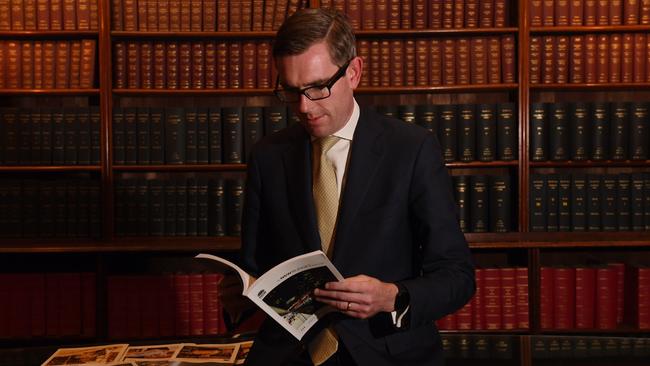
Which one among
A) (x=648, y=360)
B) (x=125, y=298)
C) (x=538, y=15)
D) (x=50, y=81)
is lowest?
Answer: (x=125, y=298)

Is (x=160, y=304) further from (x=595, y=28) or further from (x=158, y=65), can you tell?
(x=595, y=28)

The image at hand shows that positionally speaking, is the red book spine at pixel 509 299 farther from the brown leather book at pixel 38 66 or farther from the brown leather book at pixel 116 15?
the brown leather book at pixel 38 66

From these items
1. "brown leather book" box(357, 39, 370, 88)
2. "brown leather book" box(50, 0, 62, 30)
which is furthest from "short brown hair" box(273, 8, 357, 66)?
"brown leather book" box(50, 0, 62, 30)

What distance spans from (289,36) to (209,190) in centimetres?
222

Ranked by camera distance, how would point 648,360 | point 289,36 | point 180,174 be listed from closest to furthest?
1. point 289,36
2. point 648,360
3. point 180,174

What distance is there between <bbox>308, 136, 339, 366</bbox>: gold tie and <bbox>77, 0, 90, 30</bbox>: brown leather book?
7.57ft

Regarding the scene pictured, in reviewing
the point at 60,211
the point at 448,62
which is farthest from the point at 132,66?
the point at 448,62

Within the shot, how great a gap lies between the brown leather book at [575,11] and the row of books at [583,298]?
119 centimetres

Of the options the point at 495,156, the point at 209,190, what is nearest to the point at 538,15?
the point at 495,156

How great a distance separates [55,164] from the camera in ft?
12.0

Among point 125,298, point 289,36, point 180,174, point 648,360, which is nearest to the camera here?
point 289,36

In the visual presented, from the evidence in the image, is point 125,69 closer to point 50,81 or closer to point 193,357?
point 50,81

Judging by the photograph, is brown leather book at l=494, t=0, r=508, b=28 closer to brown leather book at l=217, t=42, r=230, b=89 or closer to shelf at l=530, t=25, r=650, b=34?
shelf at l=530, t=25, r=650, b=34

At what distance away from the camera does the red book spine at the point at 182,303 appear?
3.61m
